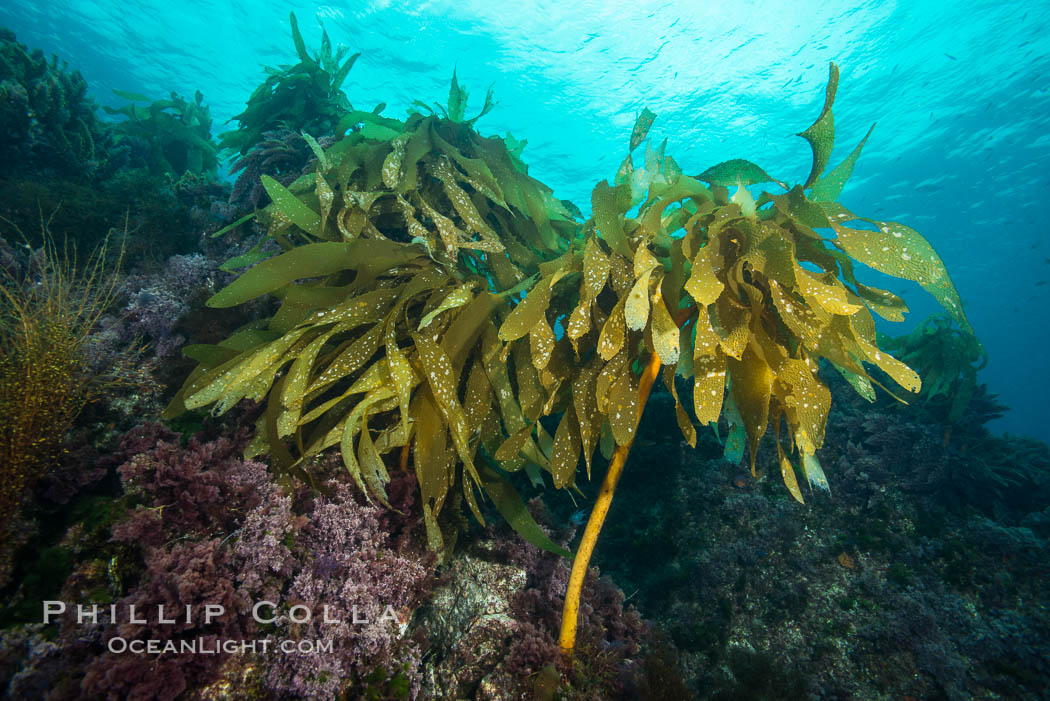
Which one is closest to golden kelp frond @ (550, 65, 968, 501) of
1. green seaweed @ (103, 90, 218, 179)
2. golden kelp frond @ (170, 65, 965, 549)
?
golden kelp frond @ (170, 65, 965, 549)

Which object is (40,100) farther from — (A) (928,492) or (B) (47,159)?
(A) (928,492)

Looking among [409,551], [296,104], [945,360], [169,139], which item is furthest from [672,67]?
[409,551]

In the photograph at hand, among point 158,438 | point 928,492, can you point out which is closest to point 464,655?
point 158,438

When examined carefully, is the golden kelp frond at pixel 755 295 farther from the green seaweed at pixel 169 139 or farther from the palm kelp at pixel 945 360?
the green seaweed at pixel 169 139

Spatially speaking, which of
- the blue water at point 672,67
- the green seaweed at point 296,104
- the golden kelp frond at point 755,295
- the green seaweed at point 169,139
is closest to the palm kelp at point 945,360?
the golden kelp frond at point 755,295

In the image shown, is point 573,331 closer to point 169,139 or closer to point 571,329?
point 571,329

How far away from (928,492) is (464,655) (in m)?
4.28

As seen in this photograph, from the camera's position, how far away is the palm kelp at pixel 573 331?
1515mm

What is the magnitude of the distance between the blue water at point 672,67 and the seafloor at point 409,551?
41.6ft

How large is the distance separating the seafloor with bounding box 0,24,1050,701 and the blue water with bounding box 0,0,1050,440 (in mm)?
12691

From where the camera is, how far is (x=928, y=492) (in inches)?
135

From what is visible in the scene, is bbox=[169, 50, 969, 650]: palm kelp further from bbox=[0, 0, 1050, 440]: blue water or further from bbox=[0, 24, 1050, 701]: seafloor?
bbox=[0, 0, 1050, 440]: blue water

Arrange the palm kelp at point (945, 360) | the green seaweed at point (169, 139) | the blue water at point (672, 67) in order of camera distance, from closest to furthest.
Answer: the palm kelp at point (945, 360) < the green seaweed at point (169, 139) < the blue water at point (672, 67)

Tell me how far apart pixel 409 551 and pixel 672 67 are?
672 inches
